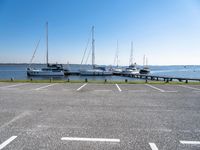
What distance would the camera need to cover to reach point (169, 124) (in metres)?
5.04

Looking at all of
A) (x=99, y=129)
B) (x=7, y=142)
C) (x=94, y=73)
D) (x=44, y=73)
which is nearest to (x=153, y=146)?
(x=99, y=129)

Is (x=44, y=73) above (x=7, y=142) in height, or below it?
below

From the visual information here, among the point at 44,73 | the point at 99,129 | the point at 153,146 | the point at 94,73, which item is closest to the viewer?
the point at 153,146

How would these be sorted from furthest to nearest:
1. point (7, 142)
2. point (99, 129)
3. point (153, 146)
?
point (99, 129)
point (7, 142)
point (153, 146)

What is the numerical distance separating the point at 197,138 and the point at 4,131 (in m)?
5.16

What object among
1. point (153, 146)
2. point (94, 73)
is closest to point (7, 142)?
point (153, 146)

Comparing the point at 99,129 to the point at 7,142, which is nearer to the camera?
the point at 7,142

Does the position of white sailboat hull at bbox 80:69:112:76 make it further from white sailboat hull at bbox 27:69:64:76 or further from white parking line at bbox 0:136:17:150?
white parking line at bbox 0:136:17:150

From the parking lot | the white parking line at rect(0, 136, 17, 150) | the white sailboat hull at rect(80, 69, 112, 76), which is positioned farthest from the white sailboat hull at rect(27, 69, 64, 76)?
the white parking line at rect(0, 136, 17, 150)

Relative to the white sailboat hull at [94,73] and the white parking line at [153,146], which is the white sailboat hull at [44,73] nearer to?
the white sailboat hull at [94,73]

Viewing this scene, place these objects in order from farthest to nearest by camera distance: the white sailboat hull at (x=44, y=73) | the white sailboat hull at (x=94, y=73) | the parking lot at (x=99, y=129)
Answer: the white sailboat hull at (x=94, y=73) → the white sailboat hull at (x=44, y=73) → the parking lot at (x=99, y=129)

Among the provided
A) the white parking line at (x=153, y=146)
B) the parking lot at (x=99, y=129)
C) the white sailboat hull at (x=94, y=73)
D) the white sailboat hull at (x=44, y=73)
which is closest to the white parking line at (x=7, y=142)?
the parking lot at (x=99, y=129)

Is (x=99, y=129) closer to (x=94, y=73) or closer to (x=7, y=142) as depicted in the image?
(x=7, y=142)

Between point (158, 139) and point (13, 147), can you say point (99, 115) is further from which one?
point (13, 147)
